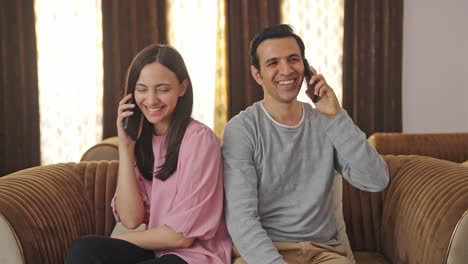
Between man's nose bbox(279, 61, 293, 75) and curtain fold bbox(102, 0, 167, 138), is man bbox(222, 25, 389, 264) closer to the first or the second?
man's nose bbox(279, 61, 293, 75)

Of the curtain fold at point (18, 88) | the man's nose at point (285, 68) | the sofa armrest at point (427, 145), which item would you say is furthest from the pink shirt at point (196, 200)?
the curtain fold at point (18, 88)

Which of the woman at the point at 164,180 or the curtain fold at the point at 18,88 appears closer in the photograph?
the woman at the point at 164,180

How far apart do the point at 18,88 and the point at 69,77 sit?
412mm

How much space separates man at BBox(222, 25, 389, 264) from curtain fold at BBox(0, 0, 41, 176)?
295cm

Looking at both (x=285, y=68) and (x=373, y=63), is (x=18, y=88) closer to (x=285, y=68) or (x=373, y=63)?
(x=373, y=63)

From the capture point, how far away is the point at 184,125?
1624mm

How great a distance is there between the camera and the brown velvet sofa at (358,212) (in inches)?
59.9

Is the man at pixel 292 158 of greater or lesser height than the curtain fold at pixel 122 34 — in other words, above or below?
below

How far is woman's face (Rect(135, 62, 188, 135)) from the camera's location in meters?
1.58

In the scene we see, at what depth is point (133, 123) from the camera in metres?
1.68

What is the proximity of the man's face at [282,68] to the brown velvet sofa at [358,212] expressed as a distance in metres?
0.56

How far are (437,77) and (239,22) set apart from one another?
70.8 inches

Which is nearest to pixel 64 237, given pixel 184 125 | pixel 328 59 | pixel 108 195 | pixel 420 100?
pixel 108 195

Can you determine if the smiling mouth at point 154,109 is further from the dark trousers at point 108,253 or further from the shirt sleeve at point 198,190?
the dark trousers at point 108,253
